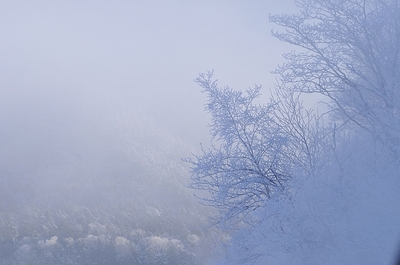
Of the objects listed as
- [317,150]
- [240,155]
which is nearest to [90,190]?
[240,155]

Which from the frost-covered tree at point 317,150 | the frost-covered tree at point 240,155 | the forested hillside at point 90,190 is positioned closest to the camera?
the frost-covered tree at point 317,150

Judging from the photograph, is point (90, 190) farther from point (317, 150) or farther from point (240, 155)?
point (317, 150)

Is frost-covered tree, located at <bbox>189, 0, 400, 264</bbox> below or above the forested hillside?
below

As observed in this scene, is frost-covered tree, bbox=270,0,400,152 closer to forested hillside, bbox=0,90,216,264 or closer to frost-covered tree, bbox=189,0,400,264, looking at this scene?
frost-covered tree, bbox=189,0,400,264

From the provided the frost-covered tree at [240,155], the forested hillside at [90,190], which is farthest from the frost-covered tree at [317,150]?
the forested hillside at [90,190]

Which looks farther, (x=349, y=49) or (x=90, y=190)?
(x=90, y=190)

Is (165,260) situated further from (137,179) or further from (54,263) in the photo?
(137,179)

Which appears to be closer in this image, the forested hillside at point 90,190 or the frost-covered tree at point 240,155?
the frost-covered tree at point 240,155

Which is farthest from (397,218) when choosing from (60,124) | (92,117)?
(92,117)

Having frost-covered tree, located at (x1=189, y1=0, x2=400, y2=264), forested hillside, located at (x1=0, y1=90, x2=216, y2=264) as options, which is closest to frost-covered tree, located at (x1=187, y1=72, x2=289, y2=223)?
frost-covered tree, located at (x1=189, y1=0, x2=400, y2=264)

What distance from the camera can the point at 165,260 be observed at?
2286 cm

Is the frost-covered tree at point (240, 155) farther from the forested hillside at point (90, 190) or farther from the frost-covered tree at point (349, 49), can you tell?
the forested hillside at point (90, 190)

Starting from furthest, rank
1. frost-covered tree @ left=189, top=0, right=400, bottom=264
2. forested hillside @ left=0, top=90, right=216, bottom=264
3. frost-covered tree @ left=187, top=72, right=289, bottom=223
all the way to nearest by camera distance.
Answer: forested hillside @ left=0, top=90, right=216, bottom=264 → frost-covered tree @ left=187, top=72, right=289, bottom=223 → frost-covered tree @ left=189, top=0, right=400, bottom=264

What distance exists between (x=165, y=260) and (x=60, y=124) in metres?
26.8
